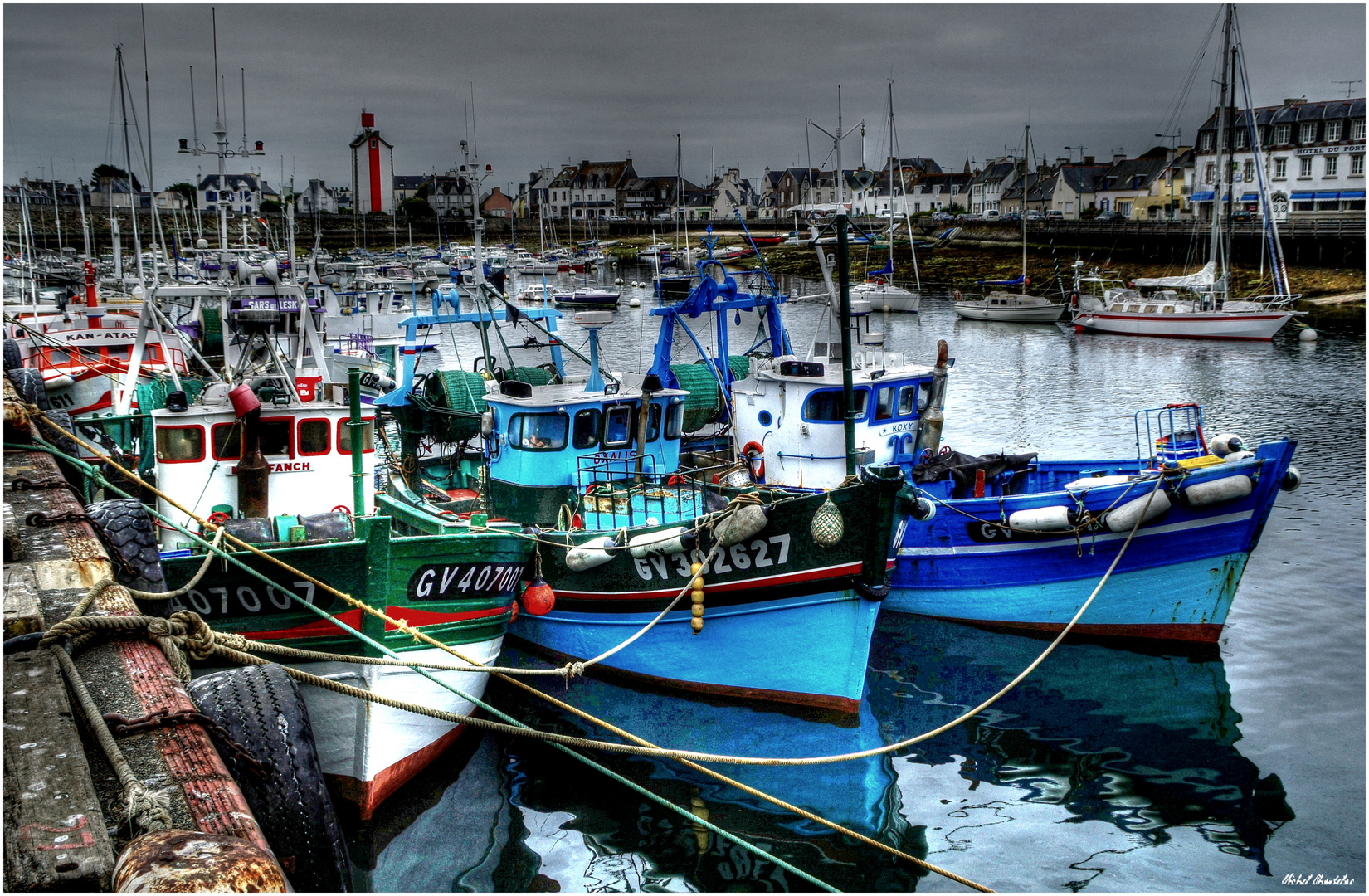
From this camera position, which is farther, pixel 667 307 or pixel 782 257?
pixel 782 257

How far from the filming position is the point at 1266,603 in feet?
55.5

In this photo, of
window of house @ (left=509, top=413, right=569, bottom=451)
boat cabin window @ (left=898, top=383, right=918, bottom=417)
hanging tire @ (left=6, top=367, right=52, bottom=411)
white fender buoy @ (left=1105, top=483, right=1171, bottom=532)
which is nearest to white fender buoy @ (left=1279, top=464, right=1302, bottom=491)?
white fender buoy @ (left=1105, top=483, right=1171, bottom=532)

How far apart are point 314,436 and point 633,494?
4011mm

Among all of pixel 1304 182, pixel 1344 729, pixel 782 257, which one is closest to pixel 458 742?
pixel 1344 729

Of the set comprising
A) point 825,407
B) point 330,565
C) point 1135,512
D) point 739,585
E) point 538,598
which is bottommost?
point 538,598

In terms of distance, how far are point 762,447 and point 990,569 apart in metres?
3.82

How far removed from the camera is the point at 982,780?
38.1 ft

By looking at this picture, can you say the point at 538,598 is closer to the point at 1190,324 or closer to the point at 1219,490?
the point at 1219,490

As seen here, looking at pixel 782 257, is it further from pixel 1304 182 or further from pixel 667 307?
pixel 667 307

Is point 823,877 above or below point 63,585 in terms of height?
below

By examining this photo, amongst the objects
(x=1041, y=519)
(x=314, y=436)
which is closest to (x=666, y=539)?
(x=314, y=436)

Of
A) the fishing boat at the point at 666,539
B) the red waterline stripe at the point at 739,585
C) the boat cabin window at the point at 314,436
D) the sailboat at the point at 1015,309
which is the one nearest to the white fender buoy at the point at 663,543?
the fishing boat at the point at 666,539

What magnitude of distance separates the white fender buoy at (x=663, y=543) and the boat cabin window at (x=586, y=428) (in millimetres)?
2615

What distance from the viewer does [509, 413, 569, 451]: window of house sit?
14445 mm
